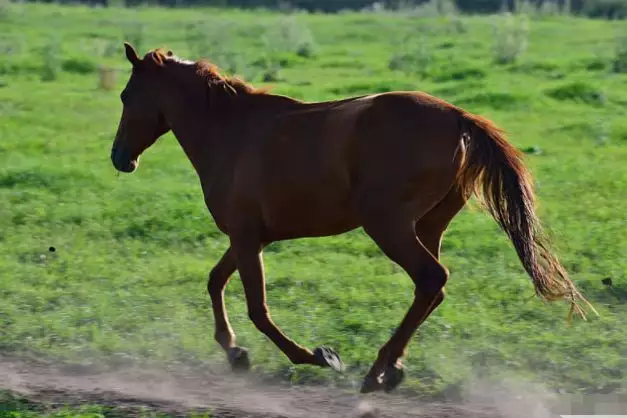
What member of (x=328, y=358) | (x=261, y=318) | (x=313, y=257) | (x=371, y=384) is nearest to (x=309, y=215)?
(x=261, y=318)

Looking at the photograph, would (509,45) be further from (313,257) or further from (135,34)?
(313,257)

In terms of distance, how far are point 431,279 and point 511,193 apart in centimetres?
59

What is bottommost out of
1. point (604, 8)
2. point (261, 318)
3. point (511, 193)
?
point (604, 8)

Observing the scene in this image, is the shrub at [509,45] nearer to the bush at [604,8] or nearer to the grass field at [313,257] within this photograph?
the grass field at [313,257]

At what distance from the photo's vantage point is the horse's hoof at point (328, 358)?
6.51 metres

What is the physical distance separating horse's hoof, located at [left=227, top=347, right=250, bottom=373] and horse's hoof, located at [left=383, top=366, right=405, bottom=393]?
0.97m

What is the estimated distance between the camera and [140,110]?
7402mm

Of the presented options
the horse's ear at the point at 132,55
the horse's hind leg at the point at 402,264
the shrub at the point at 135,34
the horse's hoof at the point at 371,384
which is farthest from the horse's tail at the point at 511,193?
the shrub at the point at 135,34

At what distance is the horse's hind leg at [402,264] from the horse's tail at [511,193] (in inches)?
16.1

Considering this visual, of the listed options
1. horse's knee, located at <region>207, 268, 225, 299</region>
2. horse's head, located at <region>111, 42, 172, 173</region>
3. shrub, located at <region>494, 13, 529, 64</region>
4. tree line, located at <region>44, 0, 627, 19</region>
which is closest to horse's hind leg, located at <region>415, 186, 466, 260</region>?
horse's knee, located at <region>207, 268, 225, 299</region>

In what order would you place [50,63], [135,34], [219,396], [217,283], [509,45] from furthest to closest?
[135,34], [509,45], [50,63], [217,283], [219,396]

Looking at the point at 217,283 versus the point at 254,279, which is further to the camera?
the point at 217,283

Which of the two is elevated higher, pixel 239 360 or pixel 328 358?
pixel 328 358

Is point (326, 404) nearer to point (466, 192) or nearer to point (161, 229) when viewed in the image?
point (466, 192)
